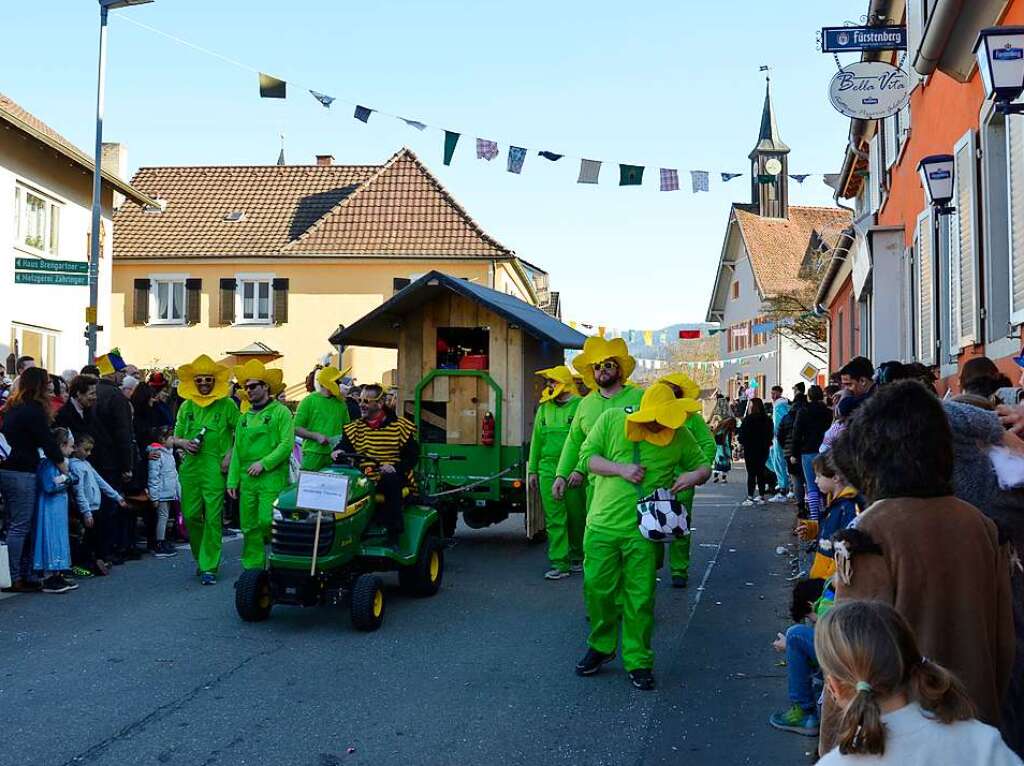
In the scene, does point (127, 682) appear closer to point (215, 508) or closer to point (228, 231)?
point (215, 508)

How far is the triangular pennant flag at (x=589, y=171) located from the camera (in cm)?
1925

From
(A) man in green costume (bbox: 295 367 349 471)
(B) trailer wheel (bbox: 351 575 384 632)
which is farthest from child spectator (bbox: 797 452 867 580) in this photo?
(A) man in green costume (bbox: 295 367 349 471)

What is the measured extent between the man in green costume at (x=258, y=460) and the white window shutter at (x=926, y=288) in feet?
24.3

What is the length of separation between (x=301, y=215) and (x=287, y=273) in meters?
2.89

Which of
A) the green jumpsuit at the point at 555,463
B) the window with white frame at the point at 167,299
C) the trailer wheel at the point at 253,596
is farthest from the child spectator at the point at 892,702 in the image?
the window with white frame at the point at 167,299

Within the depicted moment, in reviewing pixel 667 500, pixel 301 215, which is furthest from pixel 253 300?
pixel 667 500

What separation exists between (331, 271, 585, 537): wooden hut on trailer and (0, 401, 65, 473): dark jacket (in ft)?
12.8

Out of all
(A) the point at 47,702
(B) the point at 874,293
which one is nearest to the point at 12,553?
(A) the point at 47,702

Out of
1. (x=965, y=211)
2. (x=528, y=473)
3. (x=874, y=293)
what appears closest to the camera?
(x=965, y=211)

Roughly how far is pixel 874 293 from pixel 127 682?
13070mm

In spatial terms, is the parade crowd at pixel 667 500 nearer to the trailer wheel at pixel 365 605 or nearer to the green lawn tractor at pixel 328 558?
the green lawn tractor at pixel 328 558

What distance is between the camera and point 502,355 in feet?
44.5

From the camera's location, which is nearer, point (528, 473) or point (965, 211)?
point (965, 211)

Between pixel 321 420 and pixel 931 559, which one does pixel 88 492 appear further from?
pixel 931 559
